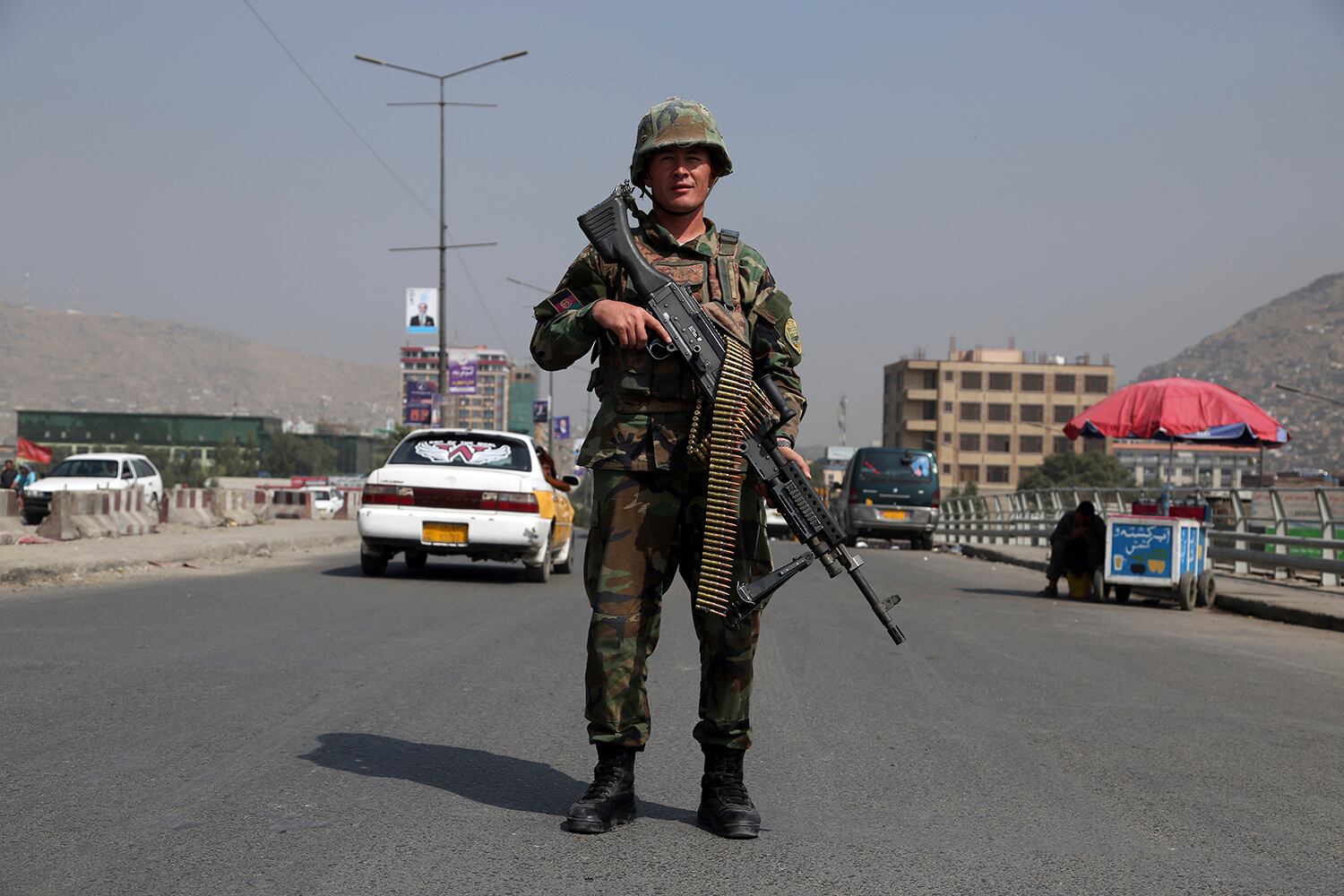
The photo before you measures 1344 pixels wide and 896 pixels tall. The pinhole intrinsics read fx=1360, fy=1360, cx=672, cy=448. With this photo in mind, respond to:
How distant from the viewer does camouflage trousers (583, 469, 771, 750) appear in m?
3.74

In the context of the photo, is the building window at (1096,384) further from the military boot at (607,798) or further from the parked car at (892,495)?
the military boot at (607,798)

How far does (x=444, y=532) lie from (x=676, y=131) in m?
9.83

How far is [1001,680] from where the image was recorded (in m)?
7.43

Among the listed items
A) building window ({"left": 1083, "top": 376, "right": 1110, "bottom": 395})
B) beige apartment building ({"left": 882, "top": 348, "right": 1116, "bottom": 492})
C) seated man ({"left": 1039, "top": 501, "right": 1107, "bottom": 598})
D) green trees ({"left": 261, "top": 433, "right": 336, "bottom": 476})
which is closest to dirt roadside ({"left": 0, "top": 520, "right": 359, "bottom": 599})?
seated man ({"left": 1039, "top": 501, "right": 1107, "bottom": 598})

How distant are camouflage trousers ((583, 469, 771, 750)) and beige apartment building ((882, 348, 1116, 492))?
13548 cm

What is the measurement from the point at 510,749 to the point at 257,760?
883 millimetres

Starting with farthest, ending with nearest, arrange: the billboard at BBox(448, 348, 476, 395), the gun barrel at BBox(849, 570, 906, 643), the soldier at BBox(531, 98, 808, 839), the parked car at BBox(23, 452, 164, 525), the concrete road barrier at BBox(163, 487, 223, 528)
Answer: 1. the billboard at BBox(448, 348, 476, 395)
2. the parked car at BBox(23, 452, 164, 525)
3. the concrete road barrier at BBox(163, 487, 223, 528)
4. the gun barrel at BBox(849, 570, 906, 643)
5. the soldier at BBox(531, 98, 808, 839)

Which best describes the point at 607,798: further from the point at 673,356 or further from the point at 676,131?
A: the point at 676,131

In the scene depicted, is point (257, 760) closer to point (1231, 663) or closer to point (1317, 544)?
point (1231, 663)

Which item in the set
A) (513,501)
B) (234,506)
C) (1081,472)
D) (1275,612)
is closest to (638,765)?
(513,501)

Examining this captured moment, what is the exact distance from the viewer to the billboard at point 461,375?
138 feet

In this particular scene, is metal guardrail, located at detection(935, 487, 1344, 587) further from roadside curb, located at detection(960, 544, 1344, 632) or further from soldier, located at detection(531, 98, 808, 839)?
soldier, located at detection(531, 98, 808, 839)

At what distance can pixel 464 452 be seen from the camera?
13.8m

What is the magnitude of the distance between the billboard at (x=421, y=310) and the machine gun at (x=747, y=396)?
122 feet
